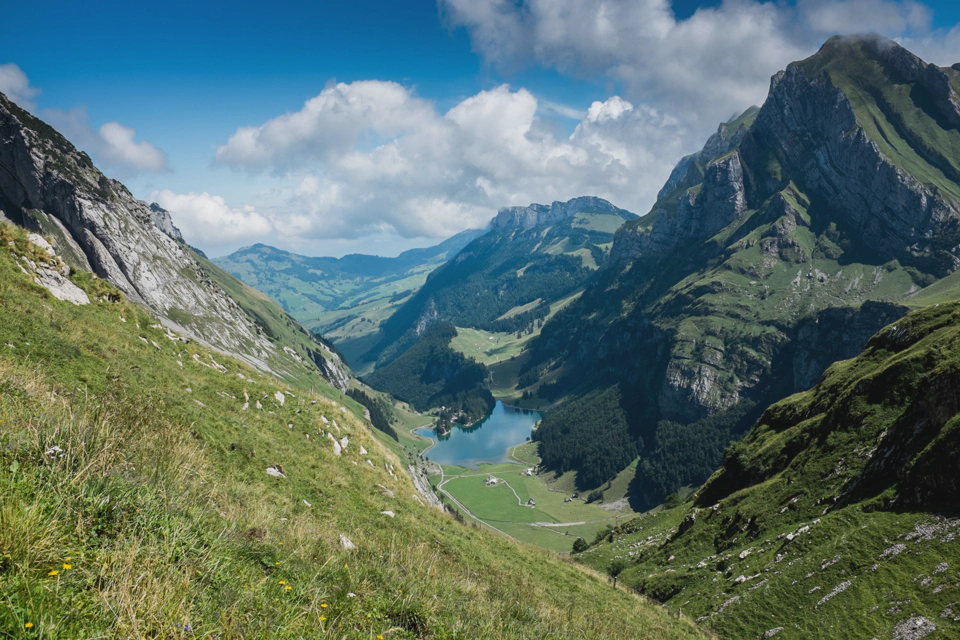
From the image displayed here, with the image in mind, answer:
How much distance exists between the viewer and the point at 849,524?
87.9 ft

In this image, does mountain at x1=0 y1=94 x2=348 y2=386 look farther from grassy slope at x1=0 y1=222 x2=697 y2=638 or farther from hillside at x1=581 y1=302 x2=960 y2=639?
hillside at x1=581 y1=302 x2=960 y2=639

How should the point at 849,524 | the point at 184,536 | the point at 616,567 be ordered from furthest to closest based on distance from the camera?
the point at 616,567
the point at 849,524
the point at 184,536

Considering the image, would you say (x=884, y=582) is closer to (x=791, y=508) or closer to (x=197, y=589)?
(x=791, y=508)

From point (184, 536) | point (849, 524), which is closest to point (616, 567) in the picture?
point (849, 524)

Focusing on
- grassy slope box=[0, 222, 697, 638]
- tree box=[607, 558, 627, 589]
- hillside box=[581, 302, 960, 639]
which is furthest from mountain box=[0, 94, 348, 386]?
hillside box=[581, 302, 960, 639]

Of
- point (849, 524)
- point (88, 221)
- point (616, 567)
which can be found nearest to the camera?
point (849, 524)

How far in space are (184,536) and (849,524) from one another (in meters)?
33.7

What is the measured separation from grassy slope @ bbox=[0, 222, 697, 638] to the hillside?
8.48m

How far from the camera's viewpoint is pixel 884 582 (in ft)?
70.6

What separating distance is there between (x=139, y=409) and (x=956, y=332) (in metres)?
49.6

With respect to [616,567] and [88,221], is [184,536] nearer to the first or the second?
[616,567]

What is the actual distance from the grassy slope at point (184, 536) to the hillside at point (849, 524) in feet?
27.8

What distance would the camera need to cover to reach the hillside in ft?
69.4

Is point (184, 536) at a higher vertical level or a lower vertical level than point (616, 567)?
higher
